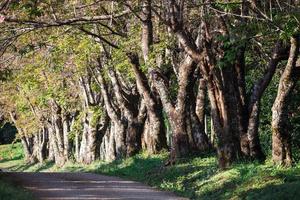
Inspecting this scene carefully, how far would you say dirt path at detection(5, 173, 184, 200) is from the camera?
49.5ft

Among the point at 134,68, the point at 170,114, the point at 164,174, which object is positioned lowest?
the point at 164,174

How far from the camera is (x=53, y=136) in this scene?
136 ft

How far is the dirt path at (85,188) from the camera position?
15.1 meters

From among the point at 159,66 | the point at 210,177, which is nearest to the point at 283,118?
the point at 210,177

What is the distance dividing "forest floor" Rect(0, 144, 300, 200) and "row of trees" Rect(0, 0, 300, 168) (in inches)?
27.8

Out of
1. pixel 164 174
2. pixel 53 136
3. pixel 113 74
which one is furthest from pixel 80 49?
pixel 53 136

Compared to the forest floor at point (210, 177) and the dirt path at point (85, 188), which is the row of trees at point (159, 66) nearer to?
the forest floor at point (210, 177)

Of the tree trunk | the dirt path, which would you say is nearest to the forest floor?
the tree trunk

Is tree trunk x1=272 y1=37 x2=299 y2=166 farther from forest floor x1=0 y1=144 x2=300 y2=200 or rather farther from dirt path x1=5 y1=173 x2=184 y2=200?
dirt path x1=5 y1=173 x2=184 y2=200

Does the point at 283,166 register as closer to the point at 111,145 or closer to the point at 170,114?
the point at 170,114

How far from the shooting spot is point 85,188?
1691 cm

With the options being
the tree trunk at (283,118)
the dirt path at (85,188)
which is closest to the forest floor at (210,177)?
the tree trunk at (283,118)

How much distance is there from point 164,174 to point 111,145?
13238mm

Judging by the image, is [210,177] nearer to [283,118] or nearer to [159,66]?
[283,118]
